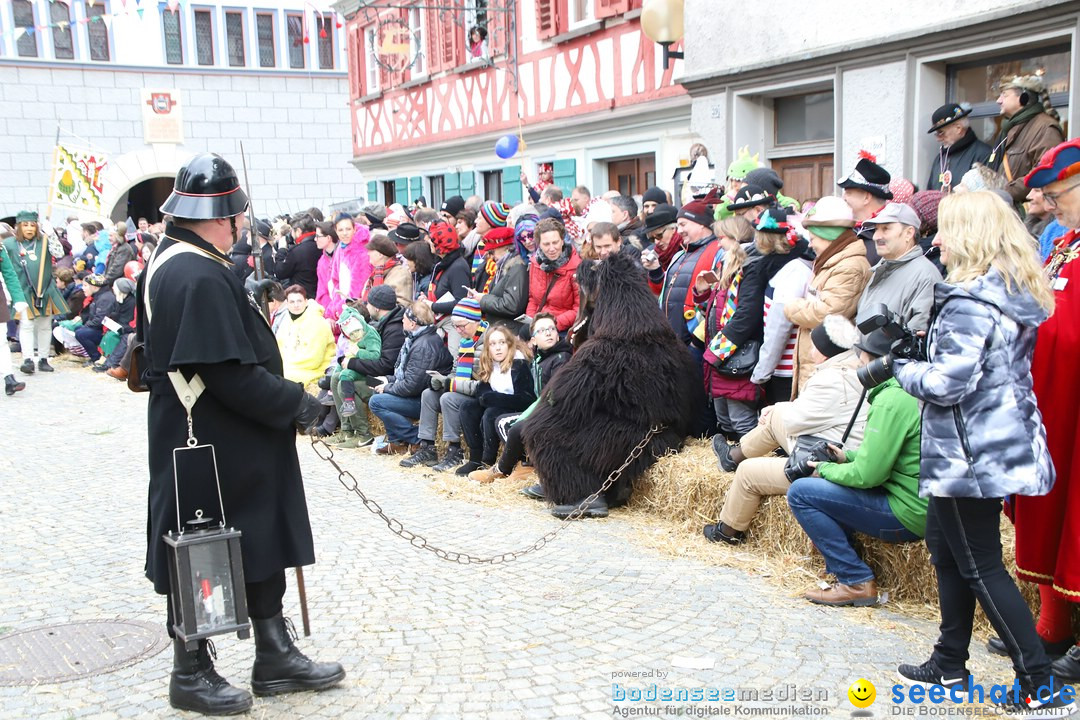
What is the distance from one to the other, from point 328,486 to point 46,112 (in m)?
23.4

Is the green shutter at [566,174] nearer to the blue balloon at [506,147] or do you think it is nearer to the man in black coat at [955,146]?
the blue balloon at [506,147]

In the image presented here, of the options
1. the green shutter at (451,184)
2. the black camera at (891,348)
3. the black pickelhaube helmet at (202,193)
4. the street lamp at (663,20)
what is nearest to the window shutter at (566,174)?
the green shutter at (451,184)

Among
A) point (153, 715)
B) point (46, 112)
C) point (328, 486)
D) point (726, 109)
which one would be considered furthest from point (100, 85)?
point (153, 715)

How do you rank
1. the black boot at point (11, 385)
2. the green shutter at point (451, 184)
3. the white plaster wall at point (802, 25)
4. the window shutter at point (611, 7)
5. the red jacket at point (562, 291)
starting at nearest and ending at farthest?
the red jacket at point (562, 291) < the white plaster wall at point (802, 25) < the black boot at point (11, 385) < the window shutter at point (611, 7) < the green shutter at point (451, 184)

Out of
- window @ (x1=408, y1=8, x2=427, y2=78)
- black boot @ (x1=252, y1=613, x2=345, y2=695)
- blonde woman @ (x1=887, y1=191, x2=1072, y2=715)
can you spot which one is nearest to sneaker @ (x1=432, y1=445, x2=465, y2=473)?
black boot @ (x1=252, y1=613, x2=345, y2=695)

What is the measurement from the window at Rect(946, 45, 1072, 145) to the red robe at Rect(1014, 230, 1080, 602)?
4.66 meters

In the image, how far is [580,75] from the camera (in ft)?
50.4

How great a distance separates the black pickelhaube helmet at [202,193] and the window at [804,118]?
7674mm

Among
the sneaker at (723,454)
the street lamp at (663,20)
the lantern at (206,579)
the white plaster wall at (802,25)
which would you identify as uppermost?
the street lamp at (663,20)

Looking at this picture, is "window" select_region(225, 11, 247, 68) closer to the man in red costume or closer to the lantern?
the lantern

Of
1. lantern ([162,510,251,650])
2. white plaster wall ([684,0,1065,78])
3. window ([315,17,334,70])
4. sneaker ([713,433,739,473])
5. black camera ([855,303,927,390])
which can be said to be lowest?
sneaker ([713,433,739,473])

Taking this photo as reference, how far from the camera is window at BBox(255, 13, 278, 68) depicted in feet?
95.3

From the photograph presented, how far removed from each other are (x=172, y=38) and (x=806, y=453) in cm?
2718

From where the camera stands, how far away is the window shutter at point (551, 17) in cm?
1538
